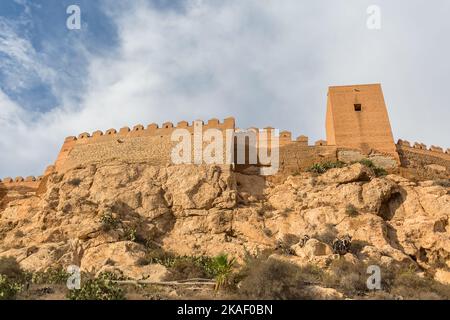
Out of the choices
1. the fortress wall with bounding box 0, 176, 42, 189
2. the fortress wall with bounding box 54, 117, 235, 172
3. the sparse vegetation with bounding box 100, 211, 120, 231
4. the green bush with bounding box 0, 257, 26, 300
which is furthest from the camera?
the fortress wall with bounding box 0, 176, 42, 189

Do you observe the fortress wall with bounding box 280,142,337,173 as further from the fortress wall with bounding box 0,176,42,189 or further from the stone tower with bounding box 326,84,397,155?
the fortress wall with bounding box 0,176,42,189

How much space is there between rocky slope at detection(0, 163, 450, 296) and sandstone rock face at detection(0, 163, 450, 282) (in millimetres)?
41

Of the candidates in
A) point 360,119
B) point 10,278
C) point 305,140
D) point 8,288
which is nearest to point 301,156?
point 305,140

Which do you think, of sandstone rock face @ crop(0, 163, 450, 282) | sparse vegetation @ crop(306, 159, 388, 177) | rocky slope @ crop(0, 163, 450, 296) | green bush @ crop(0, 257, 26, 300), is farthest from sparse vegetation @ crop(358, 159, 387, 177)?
green bush @ crop(0, 257, 26, 300)

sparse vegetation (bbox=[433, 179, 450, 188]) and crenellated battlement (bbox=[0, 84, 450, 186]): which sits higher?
crenellated battlement (bbox=[0, 84, 450, 186])

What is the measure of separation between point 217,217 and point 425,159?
1168 centimetres

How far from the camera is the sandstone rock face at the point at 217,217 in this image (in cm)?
1673

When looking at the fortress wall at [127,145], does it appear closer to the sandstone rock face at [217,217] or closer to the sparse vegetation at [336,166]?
the sandstone rock face at [217,217]

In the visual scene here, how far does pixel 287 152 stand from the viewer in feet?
72.5

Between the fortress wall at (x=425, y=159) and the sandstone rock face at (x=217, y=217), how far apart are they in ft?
8.70

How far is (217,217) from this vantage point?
18688mm

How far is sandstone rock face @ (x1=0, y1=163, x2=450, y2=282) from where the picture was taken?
1673cm
